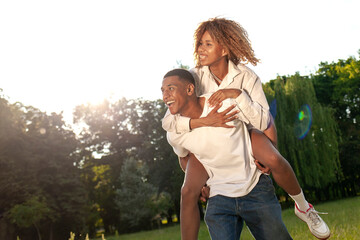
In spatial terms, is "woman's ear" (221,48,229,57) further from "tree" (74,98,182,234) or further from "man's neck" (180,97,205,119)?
"tree" (74,98,182,234)

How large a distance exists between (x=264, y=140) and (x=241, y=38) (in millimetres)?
682

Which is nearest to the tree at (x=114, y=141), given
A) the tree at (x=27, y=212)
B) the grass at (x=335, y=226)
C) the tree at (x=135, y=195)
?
the tree at (x=135, y=195)

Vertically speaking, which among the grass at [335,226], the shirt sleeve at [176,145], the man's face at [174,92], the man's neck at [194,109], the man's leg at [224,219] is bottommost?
the grass at [335,226]

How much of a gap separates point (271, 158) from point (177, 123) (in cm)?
62

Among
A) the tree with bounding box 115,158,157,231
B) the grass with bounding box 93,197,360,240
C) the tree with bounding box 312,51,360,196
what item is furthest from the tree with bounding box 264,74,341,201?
the tree with bounding box 115,158,157,231

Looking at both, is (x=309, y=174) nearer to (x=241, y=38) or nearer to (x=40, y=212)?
(x=40, y=212)

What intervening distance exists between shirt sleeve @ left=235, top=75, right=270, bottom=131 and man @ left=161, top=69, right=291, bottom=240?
7 centimetres

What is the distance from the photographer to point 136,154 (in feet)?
121

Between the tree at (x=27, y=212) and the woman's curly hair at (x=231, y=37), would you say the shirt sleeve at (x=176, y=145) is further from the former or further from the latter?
the tree at (x=27, y=212)

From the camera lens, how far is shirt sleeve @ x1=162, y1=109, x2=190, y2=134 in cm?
261

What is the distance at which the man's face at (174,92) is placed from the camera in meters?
2.53

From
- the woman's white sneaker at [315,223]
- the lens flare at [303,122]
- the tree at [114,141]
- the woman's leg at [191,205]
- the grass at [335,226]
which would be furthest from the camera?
the tree at [114,141]

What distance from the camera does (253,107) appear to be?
2.47 meters

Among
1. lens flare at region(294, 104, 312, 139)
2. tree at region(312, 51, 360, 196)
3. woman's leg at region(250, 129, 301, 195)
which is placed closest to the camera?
woman's leg at region(250, 129, 301, 195)
